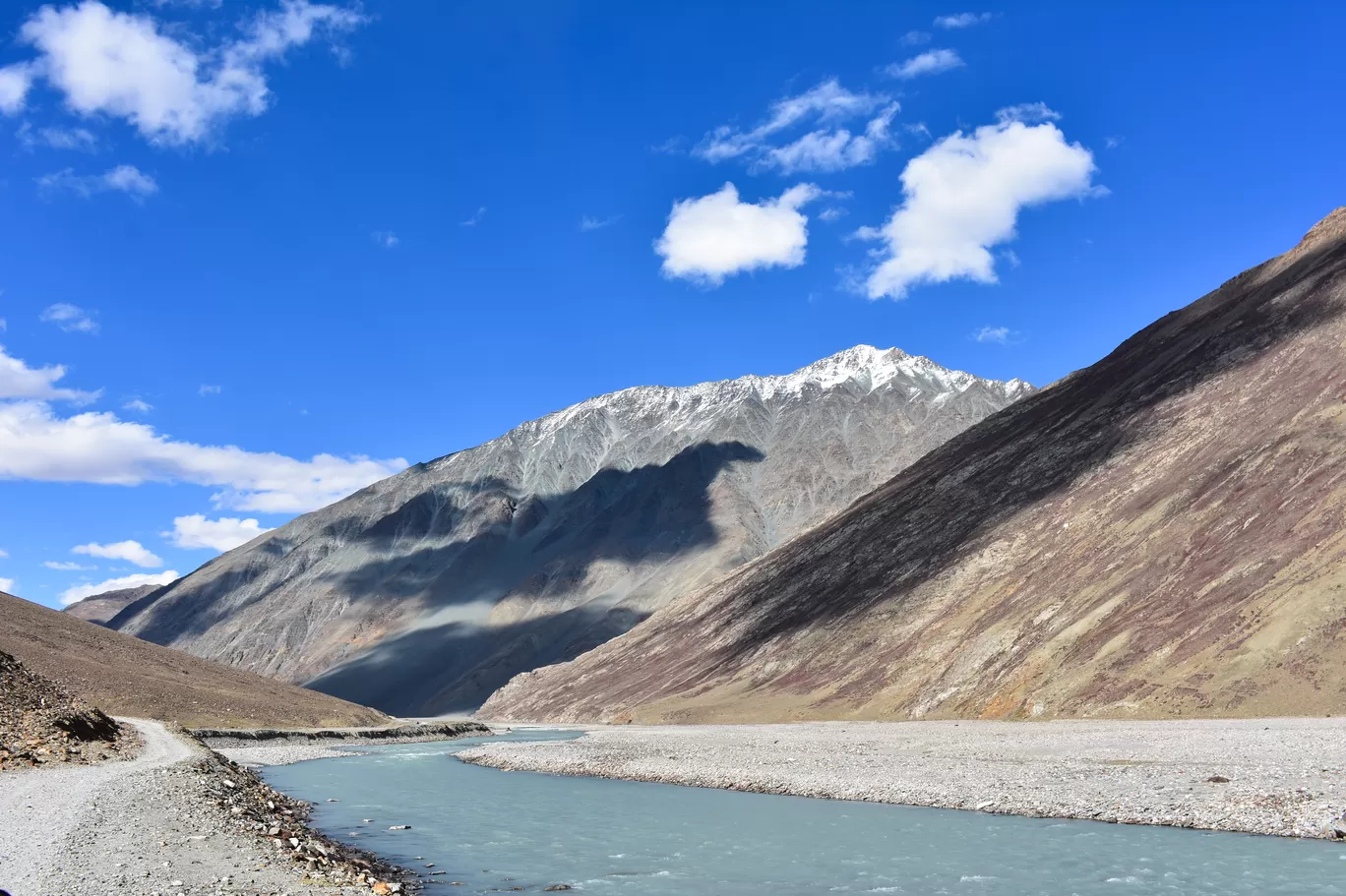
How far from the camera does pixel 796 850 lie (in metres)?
28.0

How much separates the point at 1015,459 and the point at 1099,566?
119ft

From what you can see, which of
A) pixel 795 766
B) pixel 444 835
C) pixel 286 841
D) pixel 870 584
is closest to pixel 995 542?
pixel 870 584

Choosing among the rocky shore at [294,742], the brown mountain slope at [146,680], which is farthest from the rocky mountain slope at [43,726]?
the brown mountain slope at [146,680]

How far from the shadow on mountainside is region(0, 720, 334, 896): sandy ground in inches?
3195

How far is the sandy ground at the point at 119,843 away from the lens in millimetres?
17891

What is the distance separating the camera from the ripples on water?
22.7 m

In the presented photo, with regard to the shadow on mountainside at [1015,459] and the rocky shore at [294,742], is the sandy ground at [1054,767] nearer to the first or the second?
the rocky shore at [294,742]

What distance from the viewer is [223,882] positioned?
18.5 meters

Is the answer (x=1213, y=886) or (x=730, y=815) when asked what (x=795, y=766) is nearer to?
(x=730, y=815)

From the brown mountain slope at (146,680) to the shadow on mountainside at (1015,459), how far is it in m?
44.4

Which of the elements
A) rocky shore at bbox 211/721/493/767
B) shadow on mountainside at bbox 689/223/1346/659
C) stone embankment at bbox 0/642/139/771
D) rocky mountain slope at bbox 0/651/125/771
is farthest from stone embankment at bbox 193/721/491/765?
shadow on mountainside at bbox 689/223/1346/659

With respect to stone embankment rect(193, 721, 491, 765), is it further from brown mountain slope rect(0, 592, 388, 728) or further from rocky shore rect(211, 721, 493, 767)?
brown mountain slope rect(0, 592, 388, 728)

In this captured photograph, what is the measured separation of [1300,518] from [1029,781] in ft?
136

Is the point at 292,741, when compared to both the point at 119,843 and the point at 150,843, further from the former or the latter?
the point at 119,843
